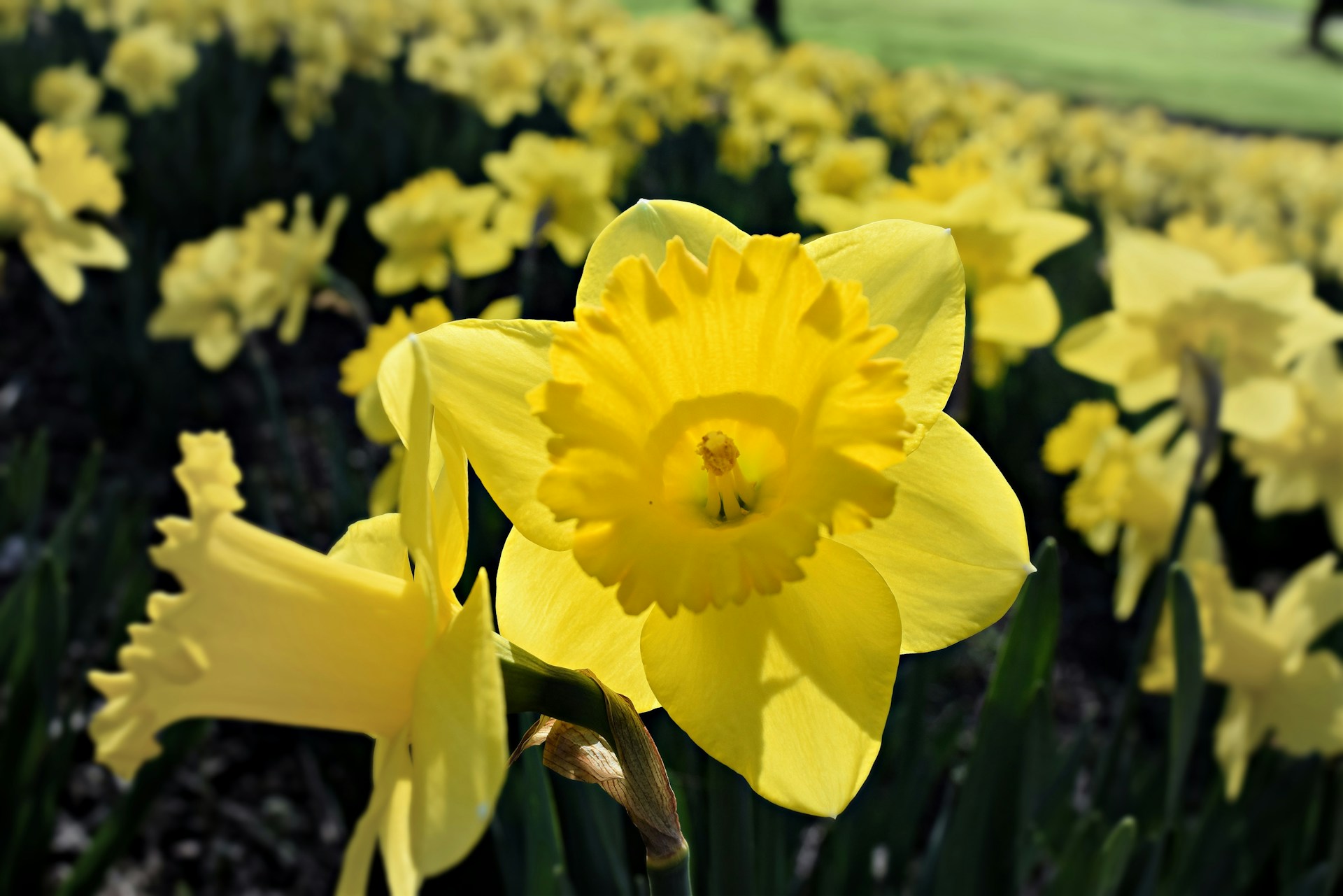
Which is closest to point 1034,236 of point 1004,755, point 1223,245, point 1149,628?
point 1223,245

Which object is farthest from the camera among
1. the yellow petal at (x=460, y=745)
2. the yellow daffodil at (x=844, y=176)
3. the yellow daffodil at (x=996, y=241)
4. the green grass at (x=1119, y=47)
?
the green grass at (x=1119, y=47)

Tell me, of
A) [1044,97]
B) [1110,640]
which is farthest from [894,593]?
[1044,97]

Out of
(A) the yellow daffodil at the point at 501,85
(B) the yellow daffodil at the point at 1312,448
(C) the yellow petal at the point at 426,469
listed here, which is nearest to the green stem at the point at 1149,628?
(B) the yellow daffodil at the point at 1312,448

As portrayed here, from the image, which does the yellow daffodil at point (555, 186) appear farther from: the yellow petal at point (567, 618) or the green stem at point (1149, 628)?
the yellow petal at point (567, 618)

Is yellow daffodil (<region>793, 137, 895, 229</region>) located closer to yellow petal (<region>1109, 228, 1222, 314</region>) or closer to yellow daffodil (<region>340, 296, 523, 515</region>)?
yellow petal (<region>1109, 228, 1222, 314</region>)

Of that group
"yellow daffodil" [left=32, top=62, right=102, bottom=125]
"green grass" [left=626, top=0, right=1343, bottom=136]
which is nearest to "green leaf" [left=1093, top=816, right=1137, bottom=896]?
"yellow daffodil" [left=32, top=62, right=102, bottom=125]

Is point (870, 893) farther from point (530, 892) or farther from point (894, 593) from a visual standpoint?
point (894, 593)
